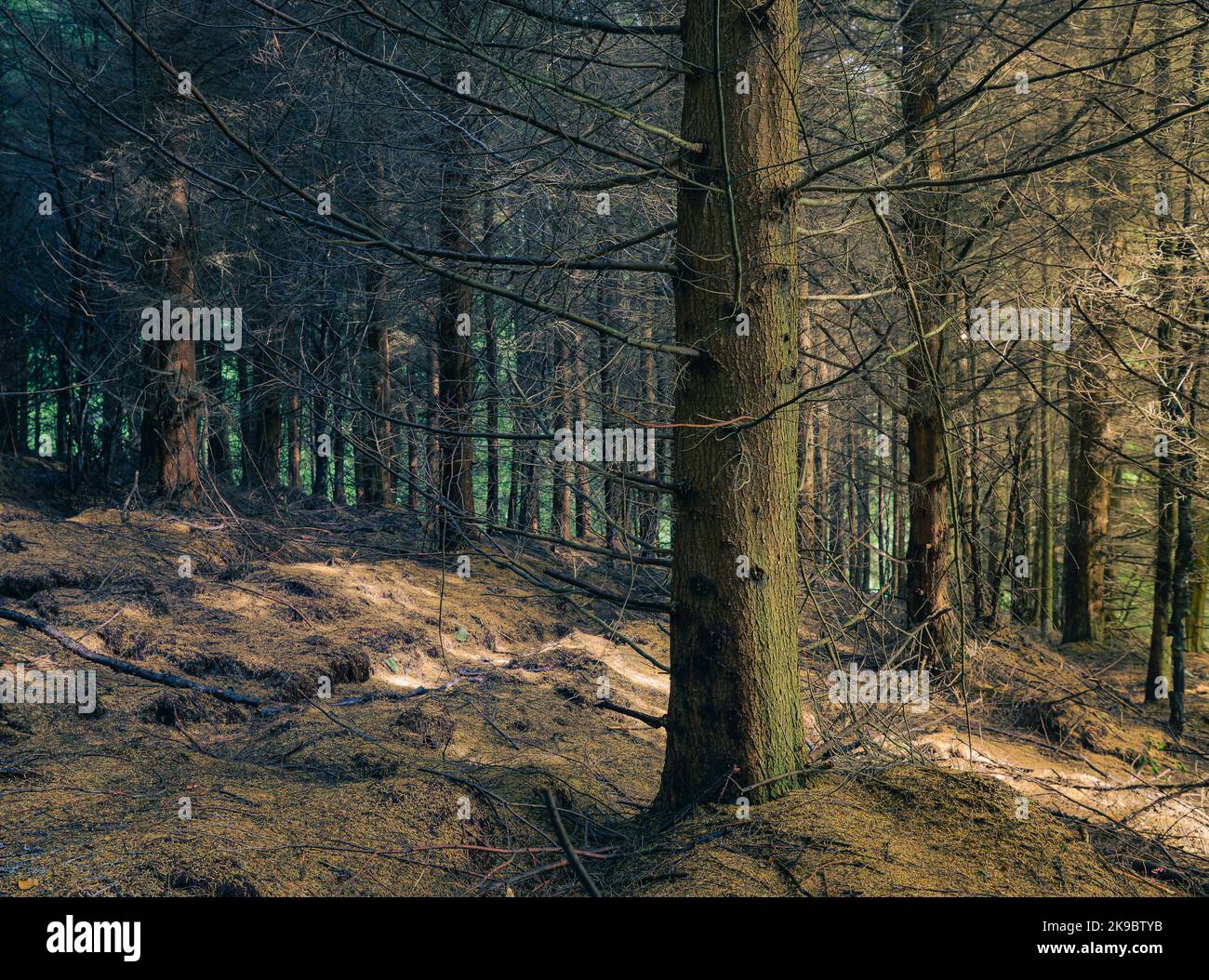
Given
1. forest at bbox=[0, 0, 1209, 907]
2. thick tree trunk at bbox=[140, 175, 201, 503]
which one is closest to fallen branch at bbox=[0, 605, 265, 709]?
forest at bbox=[0, 0, 1209, 907]

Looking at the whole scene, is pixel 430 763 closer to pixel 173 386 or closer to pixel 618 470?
pixel 618 470

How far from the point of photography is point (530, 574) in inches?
139

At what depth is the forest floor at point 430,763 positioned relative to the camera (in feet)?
9.96

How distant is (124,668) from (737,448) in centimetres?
441

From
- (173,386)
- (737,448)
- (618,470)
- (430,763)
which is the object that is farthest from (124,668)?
(173,386)

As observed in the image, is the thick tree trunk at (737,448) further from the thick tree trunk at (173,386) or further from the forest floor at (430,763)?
the thick tree trunk at (173,386)

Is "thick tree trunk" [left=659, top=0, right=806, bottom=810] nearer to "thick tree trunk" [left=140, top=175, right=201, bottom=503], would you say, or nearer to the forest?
the forest

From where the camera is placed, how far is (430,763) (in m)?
4.62

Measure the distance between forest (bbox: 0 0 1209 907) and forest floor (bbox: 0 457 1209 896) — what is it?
3cm

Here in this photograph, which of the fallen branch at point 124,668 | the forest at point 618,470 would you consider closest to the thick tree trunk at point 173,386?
the forest at point 618,470

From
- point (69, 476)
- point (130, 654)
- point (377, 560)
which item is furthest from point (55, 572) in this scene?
point (69, 476)

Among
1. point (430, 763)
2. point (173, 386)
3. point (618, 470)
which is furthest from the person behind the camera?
point (173, 386)

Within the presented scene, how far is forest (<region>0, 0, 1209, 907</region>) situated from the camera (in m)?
3.24
